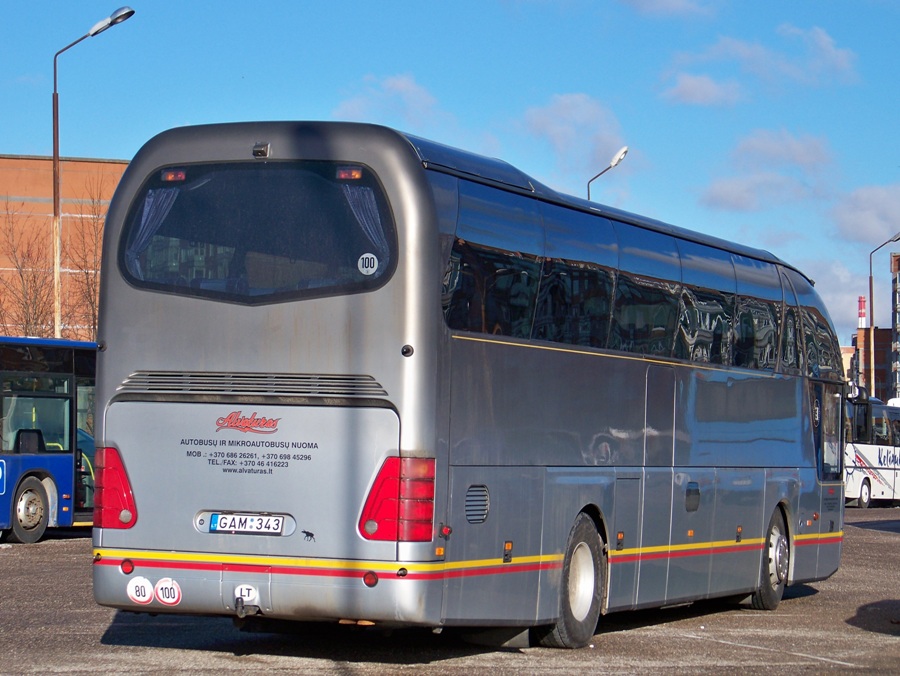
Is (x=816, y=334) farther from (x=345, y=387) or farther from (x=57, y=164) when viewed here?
(x=57, y=164)

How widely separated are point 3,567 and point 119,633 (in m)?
7.52

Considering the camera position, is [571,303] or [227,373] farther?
[571,303]

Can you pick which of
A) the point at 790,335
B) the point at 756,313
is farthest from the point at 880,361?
the point at 756,313

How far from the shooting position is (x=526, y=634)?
38.3 ft

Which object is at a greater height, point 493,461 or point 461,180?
point 461,180

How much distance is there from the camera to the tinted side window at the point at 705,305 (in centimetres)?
1436

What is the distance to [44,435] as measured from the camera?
24.7m

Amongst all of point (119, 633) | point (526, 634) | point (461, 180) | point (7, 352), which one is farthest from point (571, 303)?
point (7, 352)

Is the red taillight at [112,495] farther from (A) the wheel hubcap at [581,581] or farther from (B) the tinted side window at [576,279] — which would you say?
(A) the wheel hubcap at [581,581]

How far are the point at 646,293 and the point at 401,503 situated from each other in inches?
172

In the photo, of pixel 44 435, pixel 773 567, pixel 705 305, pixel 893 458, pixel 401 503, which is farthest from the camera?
pixel 893 458

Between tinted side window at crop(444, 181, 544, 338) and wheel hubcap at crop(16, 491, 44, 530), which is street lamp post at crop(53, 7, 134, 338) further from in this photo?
tinted side window at crop(444, 181, 544, 338)

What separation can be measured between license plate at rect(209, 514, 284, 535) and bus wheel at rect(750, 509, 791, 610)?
24.7 ft

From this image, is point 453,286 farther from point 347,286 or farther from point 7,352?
point 7,352
